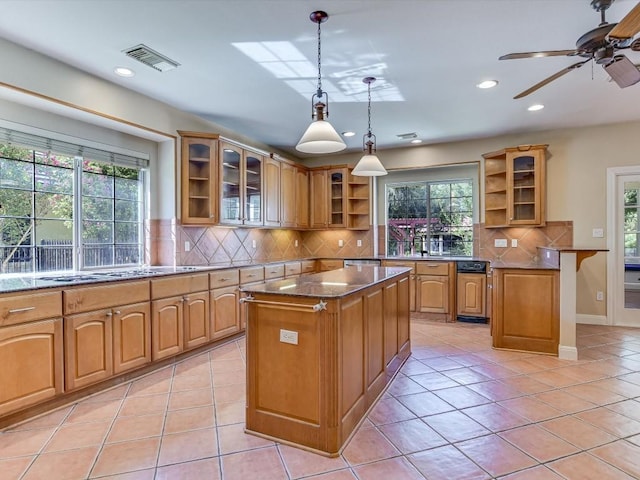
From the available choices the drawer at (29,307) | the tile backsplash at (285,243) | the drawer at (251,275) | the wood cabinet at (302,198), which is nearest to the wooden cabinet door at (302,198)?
the wood cabinet at (302,198)

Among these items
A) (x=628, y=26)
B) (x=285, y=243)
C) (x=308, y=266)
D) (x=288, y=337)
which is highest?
(x=628, y=26)

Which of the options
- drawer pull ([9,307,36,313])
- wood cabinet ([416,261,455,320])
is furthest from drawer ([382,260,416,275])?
drawer pull ([9,307,36,313])

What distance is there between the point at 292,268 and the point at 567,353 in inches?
132

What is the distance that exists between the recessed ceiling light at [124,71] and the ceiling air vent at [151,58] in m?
0.24

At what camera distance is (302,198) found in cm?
600

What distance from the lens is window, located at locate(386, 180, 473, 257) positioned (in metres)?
5.73

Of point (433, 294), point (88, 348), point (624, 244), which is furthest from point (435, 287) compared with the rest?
point (88, 348)

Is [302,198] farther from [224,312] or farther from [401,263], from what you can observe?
[224,312]

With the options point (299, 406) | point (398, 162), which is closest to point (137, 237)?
point (299, 406)

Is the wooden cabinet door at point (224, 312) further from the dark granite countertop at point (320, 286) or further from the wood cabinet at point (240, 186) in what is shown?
the dark granite countertop at point (320, 286)

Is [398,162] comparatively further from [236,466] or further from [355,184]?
[236,466]

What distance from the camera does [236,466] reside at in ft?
6.17

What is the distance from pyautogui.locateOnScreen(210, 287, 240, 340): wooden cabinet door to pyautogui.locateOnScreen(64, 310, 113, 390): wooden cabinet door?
1134 mm

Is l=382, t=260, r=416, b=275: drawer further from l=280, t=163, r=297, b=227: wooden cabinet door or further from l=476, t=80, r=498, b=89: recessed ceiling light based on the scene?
l=476, t=80, r=498, b=89: recessed ceiling light
